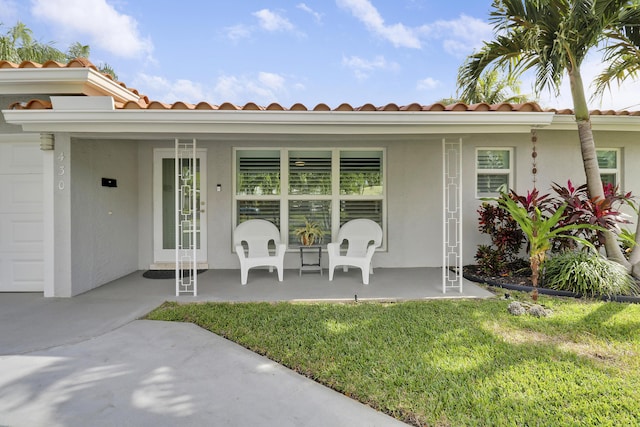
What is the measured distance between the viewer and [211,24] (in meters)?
10.8

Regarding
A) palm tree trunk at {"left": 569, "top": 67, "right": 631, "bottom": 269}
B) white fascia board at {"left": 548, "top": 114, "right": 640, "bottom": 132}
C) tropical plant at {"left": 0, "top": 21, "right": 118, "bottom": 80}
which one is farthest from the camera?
tropical plant at {"left": 0, "top": 21, "right": 118, "bottom": 80}

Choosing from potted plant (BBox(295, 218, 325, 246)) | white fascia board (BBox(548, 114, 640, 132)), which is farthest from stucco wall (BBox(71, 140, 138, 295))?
white fascia board (BBox(548, 114, 640, 132))

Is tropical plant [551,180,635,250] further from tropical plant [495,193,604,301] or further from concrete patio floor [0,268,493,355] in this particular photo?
concrete patio floor [0,268,493,355]

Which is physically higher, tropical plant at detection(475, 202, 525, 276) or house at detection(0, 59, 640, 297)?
house at detection(0, 59, 640, 297)

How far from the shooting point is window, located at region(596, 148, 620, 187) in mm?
6883

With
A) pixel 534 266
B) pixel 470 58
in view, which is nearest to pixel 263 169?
pixel 470 58

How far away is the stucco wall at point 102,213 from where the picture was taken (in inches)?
199

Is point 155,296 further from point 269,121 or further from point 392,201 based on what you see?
point 392,201

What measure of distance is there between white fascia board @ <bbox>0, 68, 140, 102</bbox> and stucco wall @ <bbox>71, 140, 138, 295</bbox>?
83 cm

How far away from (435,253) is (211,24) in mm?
10031

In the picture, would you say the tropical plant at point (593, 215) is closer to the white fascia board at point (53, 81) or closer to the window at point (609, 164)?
the window at point (609, 164)

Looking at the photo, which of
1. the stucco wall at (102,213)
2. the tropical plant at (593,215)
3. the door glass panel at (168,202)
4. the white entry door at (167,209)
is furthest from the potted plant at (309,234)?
the tropical plant at (593,215)

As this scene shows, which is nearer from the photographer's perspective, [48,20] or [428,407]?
Answer: [428,407]

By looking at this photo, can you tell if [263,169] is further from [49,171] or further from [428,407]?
[428,407]
